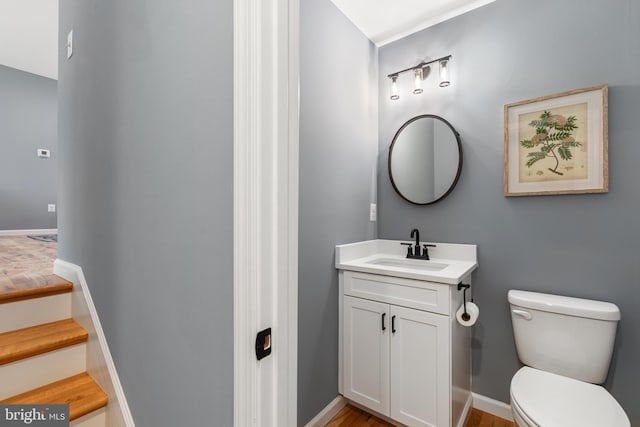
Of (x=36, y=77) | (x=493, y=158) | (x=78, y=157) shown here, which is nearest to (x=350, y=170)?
(x=493, y=158)

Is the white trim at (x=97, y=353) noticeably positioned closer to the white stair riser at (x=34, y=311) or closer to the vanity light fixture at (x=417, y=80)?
the white stair riser at (x=34, y=311)

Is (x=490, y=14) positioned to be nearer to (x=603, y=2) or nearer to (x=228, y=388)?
(x=603, y=2)

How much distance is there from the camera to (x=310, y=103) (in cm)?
176

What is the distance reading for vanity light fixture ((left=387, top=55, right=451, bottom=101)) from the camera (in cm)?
198

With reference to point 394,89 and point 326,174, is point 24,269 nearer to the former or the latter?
point 326,174

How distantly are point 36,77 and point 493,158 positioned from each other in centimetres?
618

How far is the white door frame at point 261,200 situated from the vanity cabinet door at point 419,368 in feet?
3.67

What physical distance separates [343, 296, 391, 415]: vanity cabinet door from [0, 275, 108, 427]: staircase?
1.27m

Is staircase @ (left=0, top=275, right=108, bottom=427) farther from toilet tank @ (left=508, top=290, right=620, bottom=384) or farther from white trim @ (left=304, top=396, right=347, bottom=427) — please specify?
toilet tank @ (left=508, top=290, right=620, bottom=384)

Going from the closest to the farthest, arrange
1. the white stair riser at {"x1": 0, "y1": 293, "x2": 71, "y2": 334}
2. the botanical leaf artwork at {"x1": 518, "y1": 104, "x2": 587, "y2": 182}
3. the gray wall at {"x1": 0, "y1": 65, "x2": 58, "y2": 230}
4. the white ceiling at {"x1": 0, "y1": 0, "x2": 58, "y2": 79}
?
the white stair riser at {"x1": 0, "y1": 293, "x2": 71, "y2": 334} → the botanical leaf artwork at {"x1": 518, "y1": 104, "x2": 587, "y2": 182} → the white ceiling at {"x1": 0, "y1": 0, "x2": 58, "y2": 79} → the gray wall at {"x1": 0, "y1": 65, "x2": 58, "y2": 230}

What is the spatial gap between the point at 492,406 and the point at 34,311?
2.59m

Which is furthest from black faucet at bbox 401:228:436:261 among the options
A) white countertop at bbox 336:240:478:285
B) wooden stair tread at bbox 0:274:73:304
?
wooden stair tread at bbox 0:274:73:304

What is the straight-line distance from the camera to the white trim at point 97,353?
3.80 feet

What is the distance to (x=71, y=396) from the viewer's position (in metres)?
1.27
